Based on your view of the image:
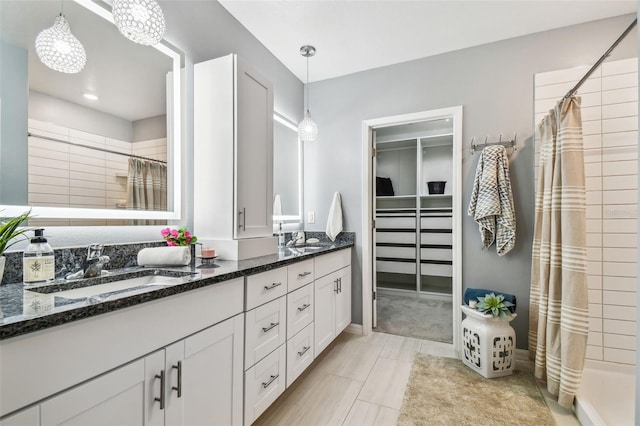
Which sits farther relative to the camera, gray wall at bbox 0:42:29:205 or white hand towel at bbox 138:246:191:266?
white hand towel at bbox 138:246:191:266

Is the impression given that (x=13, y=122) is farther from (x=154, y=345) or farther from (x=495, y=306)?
(x=495, y=306)

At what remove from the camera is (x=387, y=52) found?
8.48ft

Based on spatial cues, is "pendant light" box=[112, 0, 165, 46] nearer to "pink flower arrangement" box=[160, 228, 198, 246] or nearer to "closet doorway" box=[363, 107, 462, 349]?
"pink flower arrangement" box=[160, 228, 198, 246]

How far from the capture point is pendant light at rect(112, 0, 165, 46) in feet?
3.87

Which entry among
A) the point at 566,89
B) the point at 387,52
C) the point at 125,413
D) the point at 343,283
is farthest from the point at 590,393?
the point at 387,52

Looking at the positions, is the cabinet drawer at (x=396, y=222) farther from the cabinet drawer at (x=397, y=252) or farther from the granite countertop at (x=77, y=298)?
the granite countertop at (x=77, y=298)

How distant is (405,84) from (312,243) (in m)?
1.75

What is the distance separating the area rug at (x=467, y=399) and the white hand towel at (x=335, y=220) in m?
1.31

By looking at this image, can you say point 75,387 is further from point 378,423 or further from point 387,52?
point 387,52

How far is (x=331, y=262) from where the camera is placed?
93.8 inches

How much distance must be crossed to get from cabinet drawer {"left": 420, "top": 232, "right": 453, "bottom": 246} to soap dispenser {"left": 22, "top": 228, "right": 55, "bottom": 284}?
3.83m

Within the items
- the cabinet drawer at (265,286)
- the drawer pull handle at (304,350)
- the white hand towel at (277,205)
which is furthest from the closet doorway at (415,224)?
Answer: the cabinet drawer at (265,286)

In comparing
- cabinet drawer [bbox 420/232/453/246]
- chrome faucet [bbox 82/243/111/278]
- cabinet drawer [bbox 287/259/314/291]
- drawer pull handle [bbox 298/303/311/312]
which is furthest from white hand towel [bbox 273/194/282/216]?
cabinet drawer [bbox 420/232/453/246]

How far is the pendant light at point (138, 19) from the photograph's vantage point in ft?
3.87
